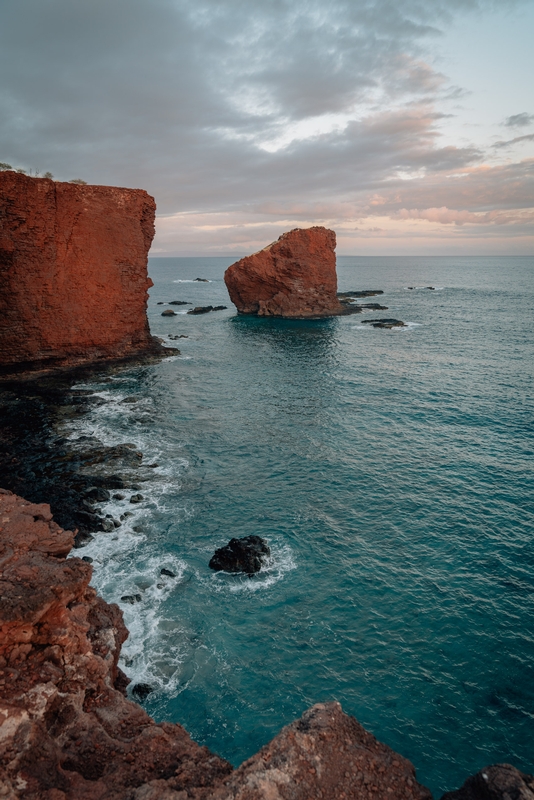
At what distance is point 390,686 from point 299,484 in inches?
550

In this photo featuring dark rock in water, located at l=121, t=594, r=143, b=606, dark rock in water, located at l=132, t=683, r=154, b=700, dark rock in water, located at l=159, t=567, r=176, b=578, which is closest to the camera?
dark rock in water, located at l=132, t=683, r=154, b=700

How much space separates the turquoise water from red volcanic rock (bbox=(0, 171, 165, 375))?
8135 millimetres

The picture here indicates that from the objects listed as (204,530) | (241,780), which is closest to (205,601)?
(204,530)

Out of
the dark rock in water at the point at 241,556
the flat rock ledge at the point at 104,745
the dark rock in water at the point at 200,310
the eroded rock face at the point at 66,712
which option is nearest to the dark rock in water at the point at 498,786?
the flat rock ledge at the point at 104,745

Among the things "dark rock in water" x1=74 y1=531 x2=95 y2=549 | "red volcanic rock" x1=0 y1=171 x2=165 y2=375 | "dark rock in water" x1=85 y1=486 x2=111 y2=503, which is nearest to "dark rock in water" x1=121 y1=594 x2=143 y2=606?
"dark rock in water" x1=74 y1=531 x2=95 y2=549

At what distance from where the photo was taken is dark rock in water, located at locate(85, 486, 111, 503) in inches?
1075

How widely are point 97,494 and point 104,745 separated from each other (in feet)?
62.5

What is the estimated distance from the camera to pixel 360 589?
20750 mm

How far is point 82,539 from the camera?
24.0m

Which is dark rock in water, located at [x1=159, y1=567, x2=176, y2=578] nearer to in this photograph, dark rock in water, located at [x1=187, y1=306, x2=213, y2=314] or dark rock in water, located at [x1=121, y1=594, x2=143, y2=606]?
dark rock in water, located at [x1=121, y1=594, x2=143, y2=606]

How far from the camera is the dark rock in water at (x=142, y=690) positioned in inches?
634

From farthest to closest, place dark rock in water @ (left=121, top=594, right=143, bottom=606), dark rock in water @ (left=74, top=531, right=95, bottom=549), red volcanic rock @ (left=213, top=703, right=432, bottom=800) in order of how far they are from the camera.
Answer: dark rock in water @ (left=74, top=531, right=95, bottom=549) < dark rock in water @ (left=121, top=594, right=143, bottom=606) < red volcanic rock @ (left=213, top=703, right=432, bottom=800)

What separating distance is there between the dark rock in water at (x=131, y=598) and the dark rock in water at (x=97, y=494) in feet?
27.1

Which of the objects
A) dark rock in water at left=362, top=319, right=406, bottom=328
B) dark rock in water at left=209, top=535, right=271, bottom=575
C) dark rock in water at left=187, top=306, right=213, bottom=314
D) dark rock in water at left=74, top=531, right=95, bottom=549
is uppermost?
dark rock in water at left=187, top=306, right=213, bottom=314
